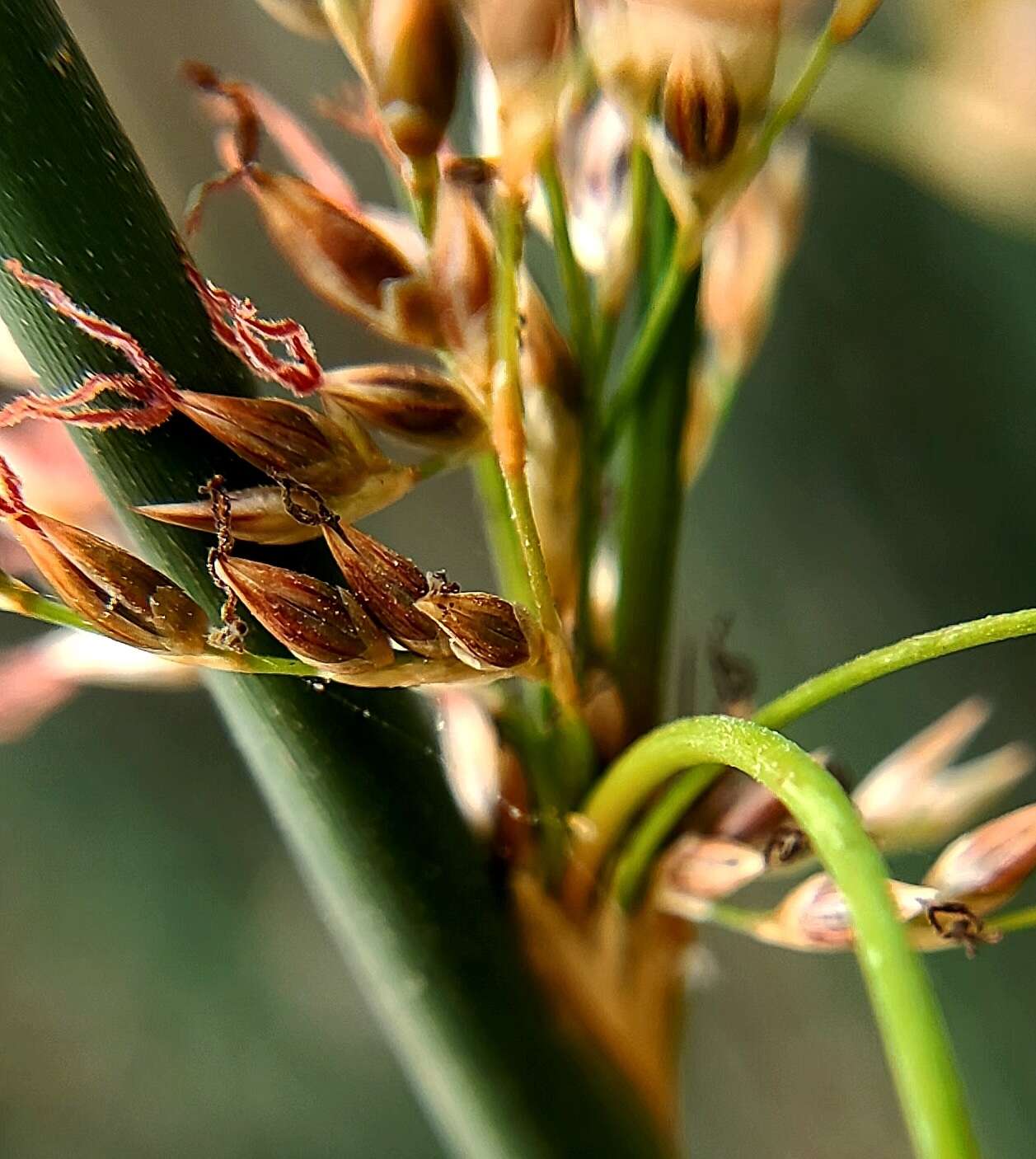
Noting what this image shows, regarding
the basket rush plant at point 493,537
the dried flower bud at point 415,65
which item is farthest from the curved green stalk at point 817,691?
the dried flower bud at point 415,65

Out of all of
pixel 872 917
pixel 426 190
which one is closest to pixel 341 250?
pixel 426 190

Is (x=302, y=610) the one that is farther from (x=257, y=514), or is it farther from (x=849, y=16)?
(x=849, y=16)

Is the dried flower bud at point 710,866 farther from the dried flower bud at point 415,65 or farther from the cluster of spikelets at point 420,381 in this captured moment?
the dried flower bud at point 415,65

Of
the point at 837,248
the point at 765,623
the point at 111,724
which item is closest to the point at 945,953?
the point at 765,623

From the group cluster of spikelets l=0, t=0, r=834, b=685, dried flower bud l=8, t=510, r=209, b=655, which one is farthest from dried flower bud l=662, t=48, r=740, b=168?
dried flower bud l=8, t=510, r=209, b=655

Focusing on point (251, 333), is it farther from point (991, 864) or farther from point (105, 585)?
point (991, 864)

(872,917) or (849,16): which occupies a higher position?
(849,16)
